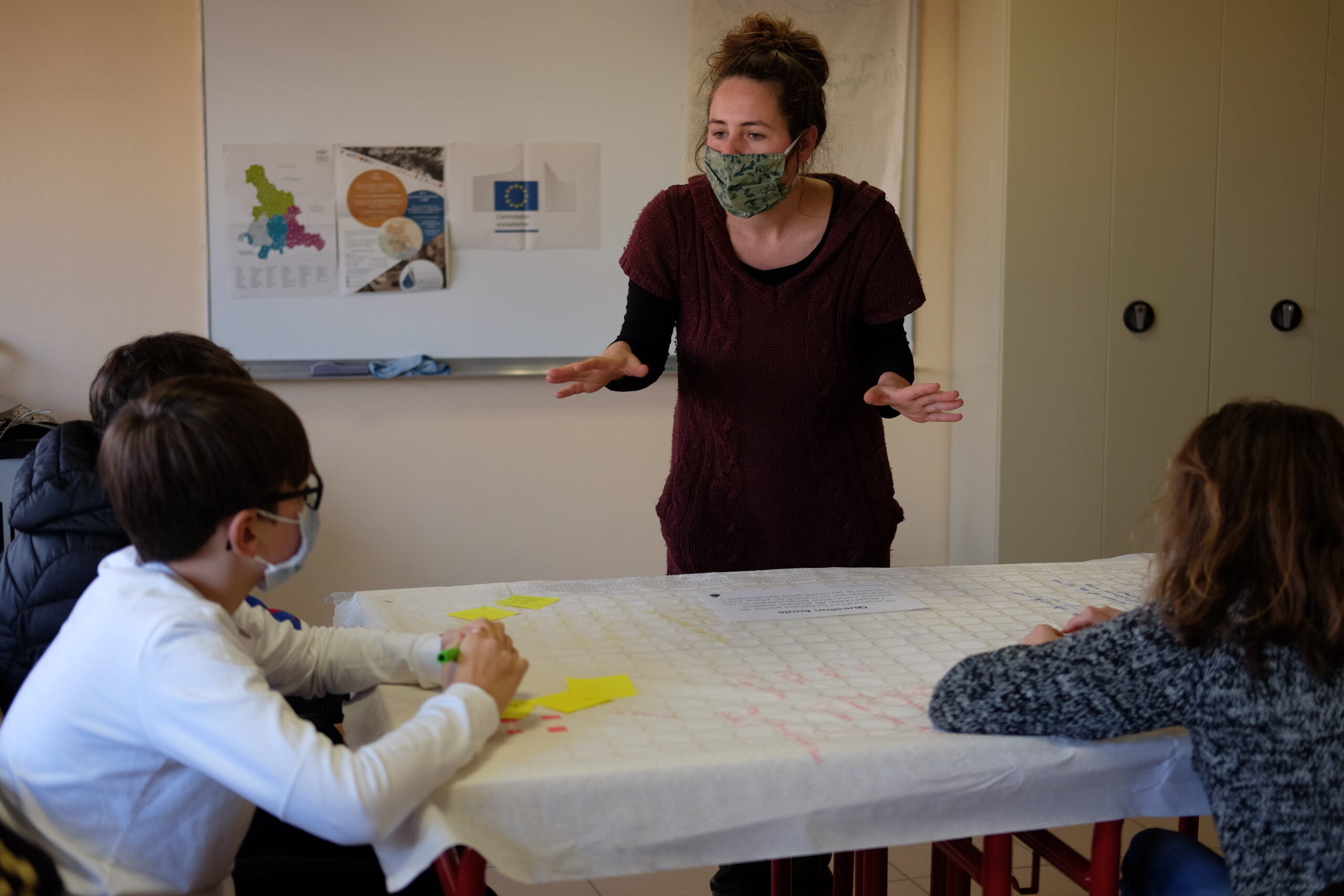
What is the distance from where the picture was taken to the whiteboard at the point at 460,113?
9.76ft

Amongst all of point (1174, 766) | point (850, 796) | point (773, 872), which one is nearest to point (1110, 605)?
point (1174, 766)

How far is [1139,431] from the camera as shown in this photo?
10.2 feet

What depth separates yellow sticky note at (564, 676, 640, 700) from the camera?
1.20 metres

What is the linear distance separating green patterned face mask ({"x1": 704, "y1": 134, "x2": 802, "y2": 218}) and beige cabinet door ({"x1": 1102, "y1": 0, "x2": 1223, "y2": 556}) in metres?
1.60

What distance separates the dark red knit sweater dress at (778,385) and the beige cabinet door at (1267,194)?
1702 millimetres

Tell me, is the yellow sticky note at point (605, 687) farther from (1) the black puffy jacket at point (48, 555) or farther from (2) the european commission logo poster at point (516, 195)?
(2) the european commission logo poster at point (516, 195)

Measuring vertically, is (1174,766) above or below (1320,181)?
below

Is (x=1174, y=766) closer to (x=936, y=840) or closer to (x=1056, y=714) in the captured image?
(x=1056, y=714)

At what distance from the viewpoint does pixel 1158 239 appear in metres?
3.04

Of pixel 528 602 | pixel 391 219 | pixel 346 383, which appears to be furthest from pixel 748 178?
pixel 346 383

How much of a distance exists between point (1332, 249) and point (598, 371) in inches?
98.0

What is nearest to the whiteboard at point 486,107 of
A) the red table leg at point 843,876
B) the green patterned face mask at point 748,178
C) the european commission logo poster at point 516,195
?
the european commission logo poster at point 516,195

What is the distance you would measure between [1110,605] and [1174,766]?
511mm

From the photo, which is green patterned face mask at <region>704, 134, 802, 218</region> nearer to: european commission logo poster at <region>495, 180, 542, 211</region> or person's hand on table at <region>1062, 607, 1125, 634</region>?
person's hand on table at <region>1062, 607, 1125, 634</region>
